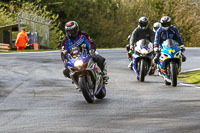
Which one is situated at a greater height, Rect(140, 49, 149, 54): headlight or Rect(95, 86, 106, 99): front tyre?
Rect(140, 49, 149, 54): headlight

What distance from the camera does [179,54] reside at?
1501 cm

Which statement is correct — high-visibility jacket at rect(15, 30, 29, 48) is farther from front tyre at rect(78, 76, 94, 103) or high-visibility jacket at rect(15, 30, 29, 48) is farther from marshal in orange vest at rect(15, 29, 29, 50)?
front tyre at rect(78, 76, 94, 103)

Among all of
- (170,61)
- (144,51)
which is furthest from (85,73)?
(144,51)

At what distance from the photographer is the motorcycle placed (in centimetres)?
1477

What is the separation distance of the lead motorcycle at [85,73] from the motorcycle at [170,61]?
3.14 m

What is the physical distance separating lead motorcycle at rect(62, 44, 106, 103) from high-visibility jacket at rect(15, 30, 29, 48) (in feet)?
87.3

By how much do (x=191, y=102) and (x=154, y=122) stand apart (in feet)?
9.11

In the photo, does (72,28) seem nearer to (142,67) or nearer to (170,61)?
(170,61)

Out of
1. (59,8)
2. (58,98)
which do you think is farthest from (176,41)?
(59,8)

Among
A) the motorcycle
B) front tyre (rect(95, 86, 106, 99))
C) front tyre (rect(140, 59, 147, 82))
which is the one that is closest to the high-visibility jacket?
front tyre (rect(140, 59, 147, 82))

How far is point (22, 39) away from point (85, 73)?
27496mm

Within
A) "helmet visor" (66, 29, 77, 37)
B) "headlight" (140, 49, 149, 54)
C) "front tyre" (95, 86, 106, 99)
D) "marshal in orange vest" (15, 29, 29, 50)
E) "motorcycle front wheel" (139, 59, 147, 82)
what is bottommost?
"marshal in orange vest" (15, 29, 29, 50)

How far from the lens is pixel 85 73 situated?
11.6 metres

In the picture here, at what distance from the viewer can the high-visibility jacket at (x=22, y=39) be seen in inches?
1512
